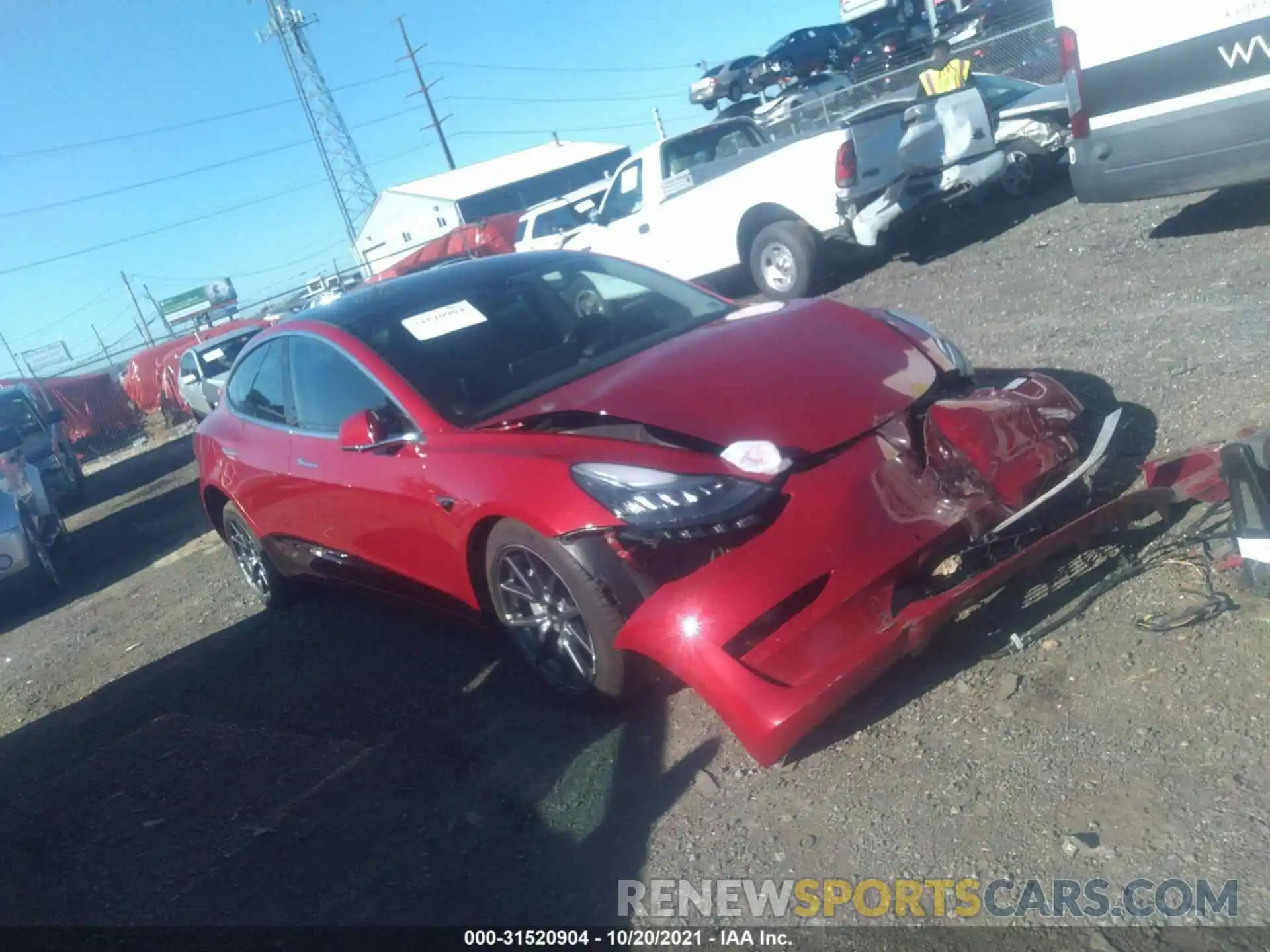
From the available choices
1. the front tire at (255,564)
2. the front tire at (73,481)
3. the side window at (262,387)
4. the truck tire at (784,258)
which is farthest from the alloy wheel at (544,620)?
Answer: the front tire at (73,481)

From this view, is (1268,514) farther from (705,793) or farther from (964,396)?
(705,793)

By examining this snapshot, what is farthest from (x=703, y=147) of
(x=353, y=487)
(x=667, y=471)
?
(x=667, y=471)

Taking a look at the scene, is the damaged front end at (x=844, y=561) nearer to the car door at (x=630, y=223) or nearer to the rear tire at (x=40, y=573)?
the rear tire at (x=40, y=573)

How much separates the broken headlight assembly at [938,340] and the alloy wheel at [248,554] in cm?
374

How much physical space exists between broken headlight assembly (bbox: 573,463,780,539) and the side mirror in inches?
42.3

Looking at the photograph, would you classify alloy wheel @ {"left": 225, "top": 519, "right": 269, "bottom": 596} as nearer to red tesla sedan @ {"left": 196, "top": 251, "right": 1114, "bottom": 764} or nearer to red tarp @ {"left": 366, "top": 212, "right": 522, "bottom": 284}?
red tesla sedan @ {"left": 196, "top": 251, "right": 1114, "bottom": 764}

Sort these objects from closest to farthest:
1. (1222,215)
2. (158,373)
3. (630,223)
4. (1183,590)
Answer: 1. (1183,590)
2. (1222,215)
3. (630,223)
4. (158,373)

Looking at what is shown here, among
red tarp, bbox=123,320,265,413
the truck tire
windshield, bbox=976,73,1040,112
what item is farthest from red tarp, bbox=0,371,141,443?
windshield, bbox=976,73,1040,112

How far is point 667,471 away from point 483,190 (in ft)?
153

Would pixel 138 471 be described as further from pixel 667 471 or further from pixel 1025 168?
pixel 667 471

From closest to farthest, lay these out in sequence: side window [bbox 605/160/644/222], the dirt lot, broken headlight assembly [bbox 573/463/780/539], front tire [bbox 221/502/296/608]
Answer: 1. the dirt lot
2. broken headlight assembly [bbox 573/463/780/539]
3. front tire [bbox 221/502/296/608]
4. side window [bbox 605/160/644/222]

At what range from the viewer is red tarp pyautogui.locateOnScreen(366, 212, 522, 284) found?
24234mm

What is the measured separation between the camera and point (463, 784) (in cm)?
381

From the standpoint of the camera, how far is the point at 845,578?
325 cm
